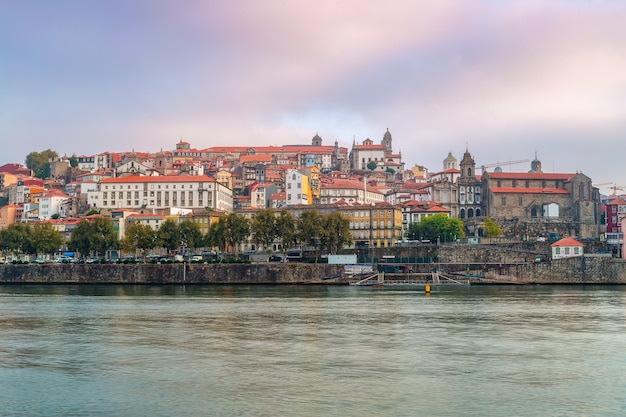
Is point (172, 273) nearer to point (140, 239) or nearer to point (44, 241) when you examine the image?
point (140, 239)

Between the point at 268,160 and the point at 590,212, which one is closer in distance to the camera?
the point at 590,212

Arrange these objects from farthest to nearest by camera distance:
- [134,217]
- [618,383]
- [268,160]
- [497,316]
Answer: [268,160] → [134,217] → [497,316] → [618,383]

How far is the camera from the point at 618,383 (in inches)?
1018

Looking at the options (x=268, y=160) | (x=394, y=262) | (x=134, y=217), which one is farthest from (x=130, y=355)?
(x=268, y=160)

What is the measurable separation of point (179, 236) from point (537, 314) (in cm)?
5133

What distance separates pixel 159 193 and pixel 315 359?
104787 millimetres

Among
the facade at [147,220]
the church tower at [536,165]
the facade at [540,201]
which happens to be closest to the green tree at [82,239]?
the facade at [147,220]

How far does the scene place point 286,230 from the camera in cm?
8456

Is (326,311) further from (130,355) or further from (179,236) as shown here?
(179,236)

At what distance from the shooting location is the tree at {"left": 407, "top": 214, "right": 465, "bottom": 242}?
108250mm

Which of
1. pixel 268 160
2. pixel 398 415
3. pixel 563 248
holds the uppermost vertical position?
pixel 268 160

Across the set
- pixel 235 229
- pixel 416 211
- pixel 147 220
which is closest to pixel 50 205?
pixel 147 220

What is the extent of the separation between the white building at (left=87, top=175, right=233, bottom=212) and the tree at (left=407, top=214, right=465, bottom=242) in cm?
3571

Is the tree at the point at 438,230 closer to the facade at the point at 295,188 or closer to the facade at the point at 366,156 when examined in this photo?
the facade at the point at 295,188
